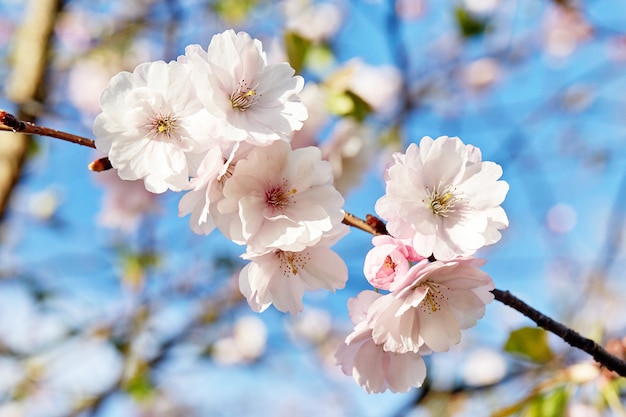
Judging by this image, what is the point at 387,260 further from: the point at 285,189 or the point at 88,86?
the point at 88,86

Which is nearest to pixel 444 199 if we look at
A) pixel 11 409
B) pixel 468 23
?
pixel 468 23

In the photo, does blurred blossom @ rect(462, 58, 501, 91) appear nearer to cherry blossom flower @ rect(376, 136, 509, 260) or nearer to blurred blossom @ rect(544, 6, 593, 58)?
blurred blossom @ rect(544, 6, 593, 58)

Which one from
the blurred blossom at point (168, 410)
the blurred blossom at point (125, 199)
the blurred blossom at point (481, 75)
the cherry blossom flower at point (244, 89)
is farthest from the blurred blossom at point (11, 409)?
the blurred blossom at point (481, 75)

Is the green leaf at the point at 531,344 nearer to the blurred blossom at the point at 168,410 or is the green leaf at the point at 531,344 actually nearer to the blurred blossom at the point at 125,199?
the blurred blossom at the point at 125,199

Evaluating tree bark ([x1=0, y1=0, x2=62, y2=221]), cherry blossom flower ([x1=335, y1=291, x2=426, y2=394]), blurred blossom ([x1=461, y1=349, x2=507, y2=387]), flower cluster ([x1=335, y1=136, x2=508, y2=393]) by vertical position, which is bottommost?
blurred blossom ([x1=461, y1=349, x2=507, y2=387])

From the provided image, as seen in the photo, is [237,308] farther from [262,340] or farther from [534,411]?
[534,411]

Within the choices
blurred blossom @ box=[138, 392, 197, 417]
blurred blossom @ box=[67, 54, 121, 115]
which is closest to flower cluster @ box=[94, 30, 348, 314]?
blurred blossom @ box=[67, 54, 121, 115]
